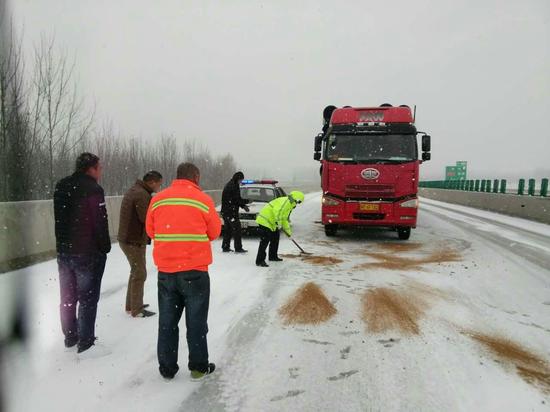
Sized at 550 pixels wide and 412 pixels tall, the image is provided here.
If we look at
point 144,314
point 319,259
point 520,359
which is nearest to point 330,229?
point 319,259

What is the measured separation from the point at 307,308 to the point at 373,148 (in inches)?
249

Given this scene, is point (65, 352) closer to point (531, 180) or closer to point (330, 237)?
point (330, 237)

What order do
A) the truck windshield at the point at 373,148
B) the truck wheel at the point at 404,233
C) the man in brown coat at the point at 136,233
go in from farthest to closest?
the truck wheel at the point at 404,233, the truck windshield at the point at 373,148, the man in brown coat at the point at 136,233

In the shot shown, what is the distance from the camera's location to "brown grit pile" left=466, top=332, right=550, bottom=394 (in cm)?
340

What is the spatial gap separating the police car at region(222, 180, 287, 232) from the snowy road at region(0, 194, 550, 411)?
348 centimetres

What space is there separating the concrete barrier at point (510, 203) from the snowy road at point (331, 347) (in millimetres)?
9817

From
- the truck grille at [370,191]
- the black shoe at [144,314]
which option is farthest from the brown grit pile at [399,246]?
the black shoe at [144,314]

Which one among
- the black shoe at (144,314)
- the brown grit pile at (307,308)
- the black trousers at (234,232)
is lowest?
the brown grit pile at (307,308)

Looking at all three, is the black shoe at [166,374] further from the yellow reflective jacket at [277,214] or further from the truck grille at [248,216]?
the truck grille at [248,216]

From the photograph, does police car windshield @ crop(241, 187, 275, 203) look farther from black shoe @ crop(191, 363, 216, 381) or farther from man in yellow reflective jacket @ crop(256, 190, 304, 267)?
black shoe @ crop(191, 363, 216, 381)

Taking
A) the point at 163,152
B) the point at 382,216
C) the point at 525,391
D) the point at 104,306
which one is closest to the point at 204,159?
the point at 163,152

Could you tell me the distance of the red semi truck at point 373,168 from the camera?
10.1 meters

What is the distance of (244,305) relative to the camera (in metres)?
5.35

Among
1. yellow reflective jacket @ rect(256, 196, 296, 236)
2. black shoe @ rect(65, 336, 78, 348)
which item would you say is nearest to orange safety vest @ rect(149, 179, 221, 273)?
black shoe @ rect(65, 336, 78, 348)
